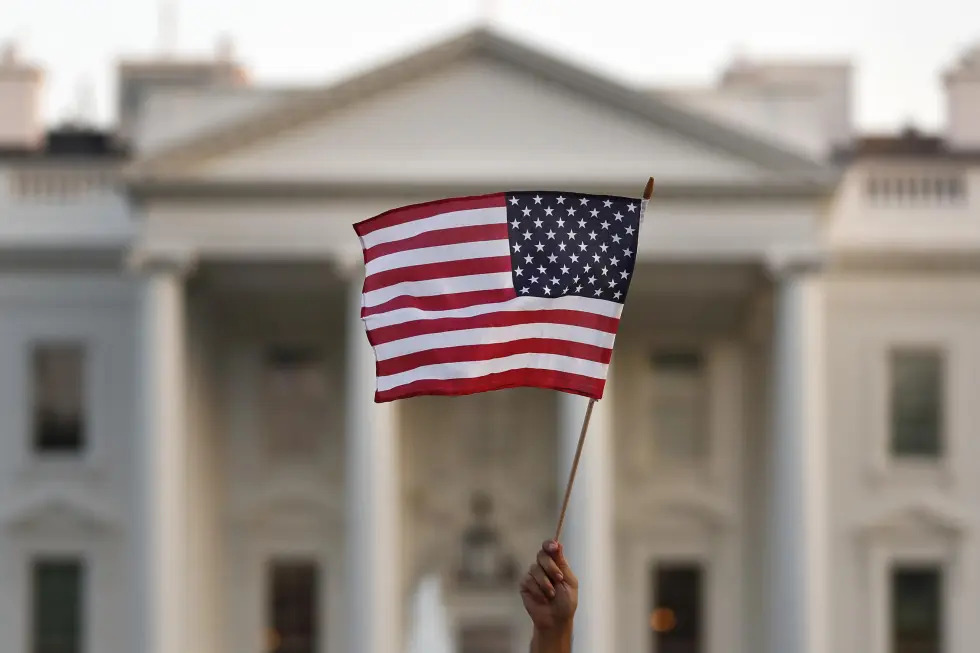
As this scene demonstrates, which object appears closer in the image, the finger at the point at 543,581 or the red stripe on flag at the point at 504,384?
the finger at the point at 543,581

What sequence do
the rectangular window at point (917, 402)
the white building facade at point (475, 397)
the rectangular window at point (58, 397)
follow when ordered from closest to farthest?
the white building facade at point (475, 397) < the rectangular window at point (917, 402) < the rectangular window at point (58, 397)

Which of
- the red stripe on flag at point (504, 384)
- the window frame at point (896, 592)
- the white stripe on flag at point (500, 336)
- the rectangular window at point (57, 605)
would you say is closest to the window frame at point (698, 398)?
the window frame at point (896, 592)

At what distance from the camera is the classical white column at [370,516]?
3145cm

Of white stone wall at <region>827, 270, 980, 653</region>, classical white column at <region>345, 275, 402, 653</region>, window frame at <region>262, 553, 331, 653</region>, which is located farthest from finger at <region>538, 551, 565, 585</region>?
window frame at <region>262, 553, 331, 653</region>

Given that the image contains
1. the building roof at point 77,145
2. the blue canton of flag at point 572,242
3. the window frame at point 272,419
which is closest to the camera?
the blue canton of flag at point 572,242

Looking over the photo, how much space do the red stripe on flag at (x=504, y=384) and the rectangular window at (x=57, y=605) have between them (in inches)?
916

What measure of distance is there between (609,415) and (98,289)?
8461 millimetres

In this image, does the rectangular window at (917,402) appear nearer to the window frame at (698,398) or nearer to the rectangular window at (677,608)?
the window frame at (698,398)

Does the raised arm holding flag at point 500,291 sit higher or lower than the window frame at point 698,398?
lower

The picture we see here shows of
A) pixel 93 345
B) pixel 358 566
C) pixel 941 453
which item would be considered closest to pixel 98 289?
pixel 93 345

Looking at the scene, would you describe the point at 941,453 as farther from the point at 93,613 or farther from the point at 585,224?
the point at 585,224

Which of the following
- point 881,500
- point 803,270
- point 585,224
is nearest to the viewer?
point 585,224

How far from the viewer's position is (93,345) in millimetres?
34750

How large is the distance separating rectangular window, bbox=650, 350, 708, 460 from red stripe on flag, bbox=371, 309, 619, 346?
901 inches
